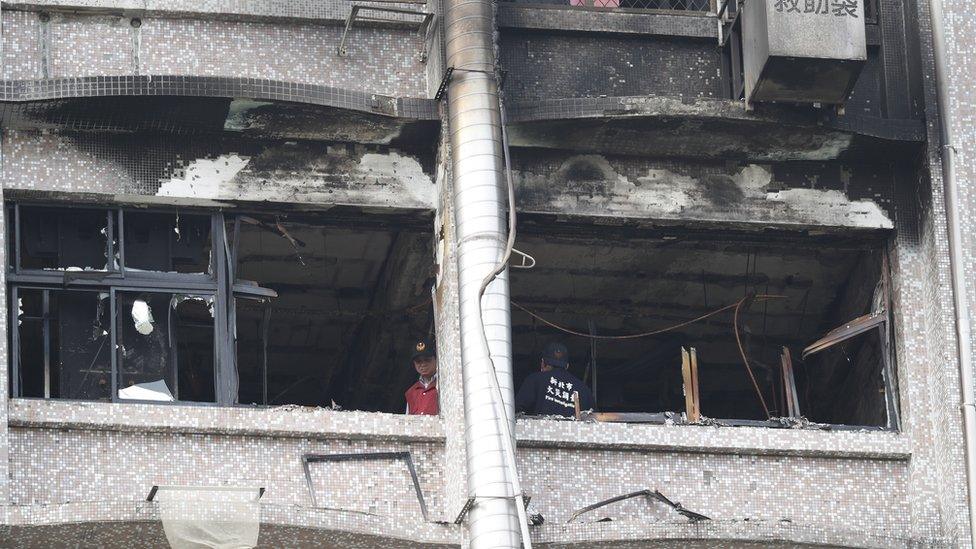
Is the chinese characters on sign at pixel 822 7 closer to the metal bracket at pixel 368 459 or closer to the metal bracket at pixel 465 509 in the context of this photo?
the metal bracket at pixel 465 509

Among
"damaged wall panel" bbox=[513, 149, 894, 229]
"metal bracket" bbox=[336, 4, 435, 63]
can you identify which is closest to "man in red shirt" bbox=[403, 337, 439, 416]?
"damaged wall panel" bbox=[513, 149, 894, 229]

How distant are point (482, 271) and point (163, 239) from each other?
10.7ft

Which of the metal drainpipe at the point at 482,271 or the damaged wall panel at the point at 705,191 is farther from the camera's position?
the damaged wall panel at the point at 705,191

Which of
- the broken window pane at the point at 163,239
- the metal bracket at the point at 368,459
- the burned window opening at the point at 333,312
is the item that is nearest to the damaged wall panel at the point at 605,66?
the burned window opening at the point at 333,312

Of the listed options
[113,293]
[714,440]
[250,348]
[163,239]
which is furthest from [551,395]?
[250,348]

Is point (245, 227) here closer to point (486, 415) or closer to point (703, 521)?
point (486, 415)

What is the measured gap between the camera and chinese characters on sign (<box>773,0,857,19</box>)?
63.0ft

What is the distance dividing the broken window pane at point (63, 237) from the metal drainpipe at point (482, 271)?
11.6ft

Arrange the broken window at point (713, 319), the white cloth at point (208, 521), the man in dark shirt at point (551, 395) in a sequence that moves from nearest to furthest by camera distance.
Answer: the white cloth at point (208, 521) → the man in dark shirt at point (551, 395) → the broken window at point (713, 319)

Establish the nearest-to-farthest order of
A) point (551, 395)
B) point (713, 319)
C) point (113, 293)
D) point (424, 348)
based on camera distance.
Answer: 1. point (113, 293)
2. point (551, 395)
3. point (424, 348)
4. point (713, 319)

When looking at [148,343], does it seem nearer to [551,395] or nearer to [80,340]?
[80,340]

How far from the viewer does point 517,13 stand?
20.3 metres

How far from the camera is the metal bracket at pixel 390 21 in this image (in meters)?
19.6

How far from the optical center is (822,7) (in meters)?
19.3
